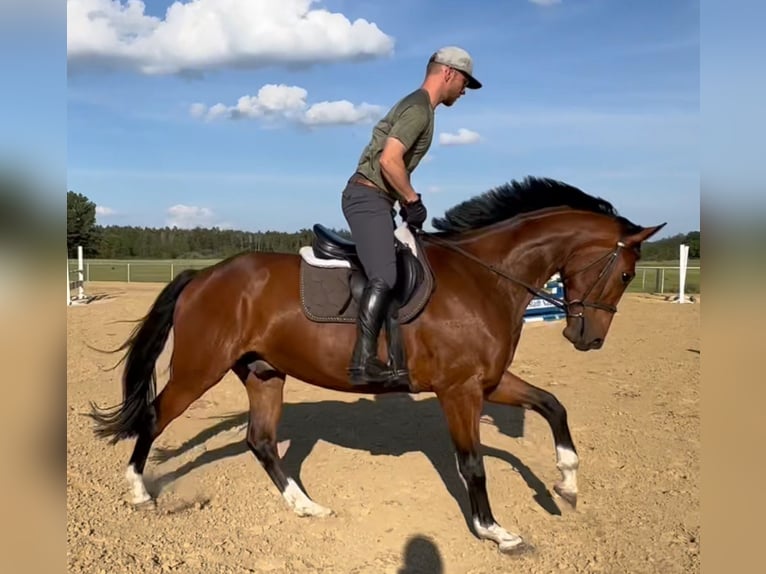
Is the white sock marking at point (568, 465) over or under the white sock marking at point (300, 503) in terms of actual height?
over

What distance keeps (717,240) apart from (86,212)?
553 centimetres

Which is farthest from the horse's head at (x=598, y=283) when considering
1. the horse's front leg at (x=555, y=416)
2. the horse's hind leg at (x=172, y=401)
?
the horse's hind leg at (x=172, y=401)

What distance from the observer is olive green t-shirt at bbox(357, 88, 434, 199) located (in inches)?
174

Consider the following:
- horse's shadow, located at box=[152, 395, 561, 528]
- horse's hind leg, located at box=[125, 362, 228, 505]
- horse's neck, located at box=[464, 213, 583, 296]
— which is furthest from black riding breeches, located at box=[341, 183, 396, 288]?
horse's shadow, located at box=[152, 395, 561, 528]

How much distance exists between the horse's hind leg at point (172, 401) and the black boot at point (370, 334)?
121 centimetres

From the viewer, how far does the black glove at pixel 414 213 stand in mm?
4613

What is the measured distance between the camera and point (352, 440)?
6.91 m

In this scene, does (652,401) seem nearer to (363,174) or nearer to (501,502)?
(501,502)

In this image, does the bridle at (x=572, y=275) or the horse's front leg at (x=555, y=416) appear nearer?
the bridle at (x=572, y=275)

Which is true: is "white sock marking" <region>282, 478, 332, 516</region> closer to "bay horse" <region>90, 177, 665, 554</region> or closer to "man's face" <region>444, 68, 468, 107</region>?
"bay horse" <region>90, 177, 665, 554</region>

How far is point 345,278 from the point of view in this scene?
192 inches

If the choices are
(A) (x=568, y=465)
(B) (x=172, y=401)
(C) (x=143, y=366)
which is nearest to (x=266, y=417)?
(B) (x=172, y=401)

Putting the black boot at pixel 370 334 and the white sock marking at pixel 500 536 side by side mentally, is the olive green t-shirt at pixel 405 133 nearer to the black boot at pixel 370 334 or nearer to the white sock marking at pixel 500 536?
the black boot at pixel 370 334

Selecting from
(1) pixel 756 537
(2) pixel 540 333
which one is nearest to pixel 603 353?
(2) pixel 540 333
